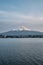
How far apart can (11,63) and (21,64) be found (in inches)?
118

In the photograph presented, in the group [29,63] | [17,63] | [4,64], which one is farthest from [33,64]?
[4,64]

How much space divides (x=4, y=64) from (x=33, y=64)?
6977 millimetres

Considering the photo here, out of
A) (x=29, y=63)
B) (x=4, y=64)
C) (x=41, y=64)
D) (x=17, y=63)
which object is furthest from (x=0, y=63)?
(x=41, y=64)

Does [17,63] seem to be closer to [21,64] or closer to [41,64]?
[21,64]

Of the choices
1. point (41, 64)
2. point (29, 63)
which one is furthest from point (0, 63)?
point (41, 64)

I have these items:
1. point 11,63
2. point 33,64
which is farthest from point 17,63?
point 33,64

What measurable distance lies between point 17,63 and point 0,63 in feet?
14.0

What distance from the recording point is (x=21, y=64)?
3806 cm

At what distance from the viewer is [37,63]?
39.1m

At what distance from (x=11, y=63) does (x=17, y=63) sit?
1.53 meters

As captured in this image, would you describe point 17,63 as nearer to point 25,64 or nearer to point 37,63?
point 25,64

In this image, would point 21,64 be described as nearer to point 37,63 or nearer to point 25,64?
point 25,64

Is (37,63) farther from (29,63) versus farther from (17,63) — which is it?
(17,63)

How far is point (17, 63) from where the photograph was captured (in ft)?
129
